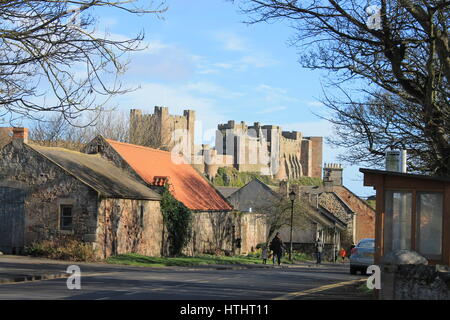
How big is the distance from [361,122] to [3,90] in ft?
39.2

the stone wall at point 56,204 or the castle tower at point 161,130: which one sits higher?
the castle tower at point 161,130

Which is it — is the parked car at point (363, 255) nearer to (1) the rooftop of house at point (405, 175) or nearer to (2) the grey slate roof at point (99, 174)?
(2) the grey slate roof at point (99, 174)

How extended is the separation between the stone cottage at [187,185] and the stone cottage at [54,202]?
485 centimetres

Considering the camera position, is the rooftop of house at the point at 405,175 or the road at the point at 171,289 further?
the road at the point at 171,289

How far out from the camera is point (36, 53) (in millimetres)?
14531

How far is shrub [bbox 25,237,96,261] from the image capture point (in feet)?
99.0

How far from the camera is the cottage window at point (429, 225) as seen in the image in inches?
604

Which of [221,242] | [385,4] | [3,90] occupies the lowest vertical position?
[221,242]

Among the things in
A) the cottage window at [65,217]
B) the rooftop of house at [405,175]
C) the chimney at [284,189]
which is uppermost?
the chimney at [284,189]

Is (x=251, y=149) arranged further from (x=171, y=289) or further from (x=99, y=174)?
(x=171, y=289)

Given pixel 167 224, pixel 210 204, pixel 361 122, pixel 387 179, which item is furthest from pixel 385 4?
pixel 210 204

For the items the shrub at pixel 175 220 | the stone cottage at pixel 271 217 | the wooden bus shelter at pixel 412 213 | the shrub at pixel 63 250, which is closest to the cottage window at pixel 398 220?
the wooden bus shelter at pixel 412 213

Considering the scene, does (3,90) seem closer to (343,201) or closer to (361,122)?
(361,122)

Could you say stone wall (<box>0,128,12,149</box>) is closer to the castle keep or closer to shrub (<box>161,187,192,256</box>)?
shrub (<box>161,187,192,256</box>)
